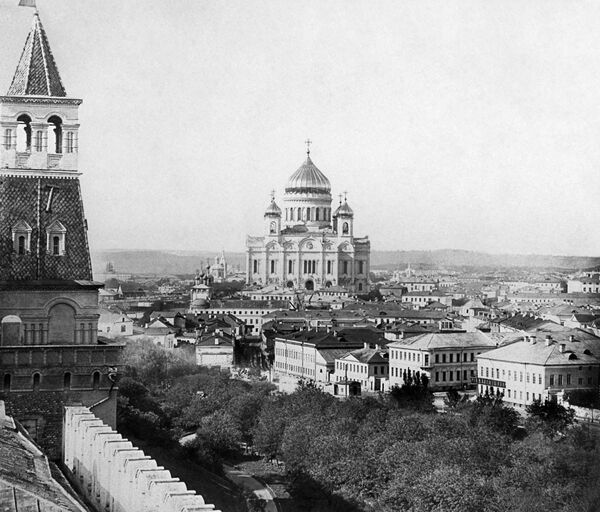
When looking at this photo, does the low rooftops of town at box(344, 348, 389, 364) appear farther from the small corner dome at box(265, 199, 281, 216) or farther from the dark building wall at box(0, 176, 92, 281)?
the small corner dome at box(265, 199, 281, 216)

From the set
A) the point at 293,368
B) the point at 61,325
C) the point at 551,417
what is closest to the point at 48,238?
the point at 61,325

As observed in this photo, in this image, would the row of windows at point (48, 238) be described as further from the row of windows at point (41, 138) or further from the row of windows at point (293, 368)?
the row of windows at point (293, 368)

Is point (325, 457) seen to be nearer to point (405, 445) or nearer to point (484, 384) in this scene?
point (405, 445)

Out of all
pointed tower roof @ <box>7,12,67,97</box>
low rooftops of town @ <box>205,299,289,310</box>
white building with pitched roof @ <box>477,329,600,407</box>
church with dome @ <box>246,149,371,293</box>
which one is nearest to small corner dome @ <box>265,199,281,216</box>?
church with dome @ <box>246,149,371,293</box>

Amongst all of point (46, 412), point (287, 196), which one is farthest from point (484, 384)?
point (287, 196)

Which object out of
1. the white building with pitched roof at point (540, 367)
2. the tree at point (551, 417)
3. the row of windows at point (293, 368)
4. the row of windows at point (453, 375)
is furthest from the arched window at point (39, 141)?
the row of windows at point (293, 368)

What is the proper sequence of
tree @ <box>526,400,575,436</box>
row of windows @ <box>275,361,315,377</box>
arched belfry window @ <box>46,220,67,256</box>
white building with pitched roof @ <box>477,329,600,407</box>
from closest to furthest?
arched belfry window @ <box>46,220,67,256</box>
tree @ <box>526,400,575,436</box>
white building with pitched roof @ <box>477,329,600,407</box>
row of windows @ <box>275,361,315,377</box>
